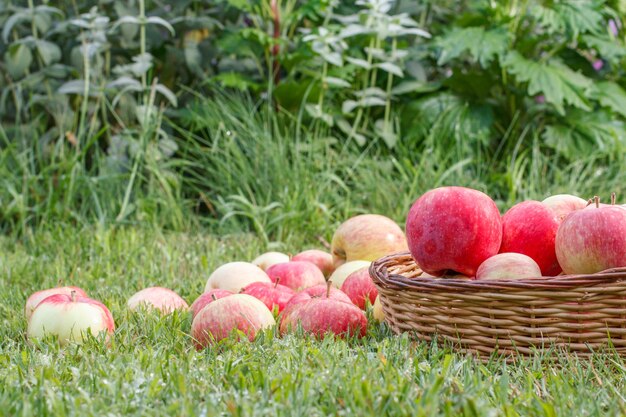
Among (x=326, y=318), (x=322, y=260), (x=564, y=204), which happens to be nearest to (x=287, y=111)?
(x=322, y=260)

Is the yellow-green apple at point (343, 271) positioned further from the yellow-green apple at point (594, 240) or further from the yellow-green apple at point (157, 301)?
the yellow-green apple at point (594, 240)

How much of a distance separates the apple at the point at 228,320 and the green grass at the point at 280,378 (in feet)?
0.19

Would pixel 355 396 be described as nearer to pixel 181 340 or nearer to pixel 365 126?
pixel 181 340

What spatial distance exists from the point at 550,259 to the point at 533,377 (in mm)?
548

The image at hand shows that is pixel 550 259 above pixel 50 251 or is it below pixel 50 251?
above

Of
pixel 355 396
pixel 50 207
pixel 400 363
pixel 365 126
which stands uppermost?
pixel 355 396

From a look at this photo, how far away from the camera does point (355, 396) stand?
1750mm

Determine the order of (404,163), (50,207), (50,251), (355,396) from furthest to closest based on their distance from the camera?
(404,163) < (50,207) < (50,251) < (355,396)

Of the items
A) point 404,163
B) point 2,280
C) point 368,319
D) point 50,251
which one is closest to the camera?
point 368,319

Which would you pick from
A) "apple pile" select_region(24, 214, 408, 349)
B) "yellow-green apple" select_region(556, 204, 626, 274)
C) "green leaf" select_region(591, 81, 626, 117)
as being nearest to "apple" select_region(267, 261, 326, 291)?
"apple pile" select_region(24, 214, 408, 349)

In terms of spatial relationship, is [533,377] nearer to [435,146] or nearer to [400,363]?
[400,363]

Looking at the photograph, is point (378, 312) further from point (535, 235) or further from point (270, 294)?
point (535, 235)

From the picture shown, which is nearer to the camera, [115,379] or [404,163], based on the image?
[115,379]

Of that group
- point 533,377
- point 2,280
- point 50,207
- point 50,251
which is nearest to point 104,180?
point 50,207
